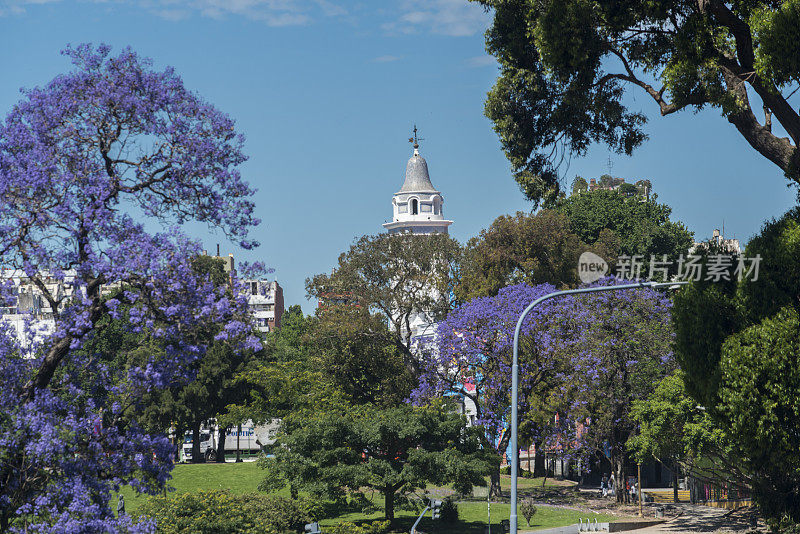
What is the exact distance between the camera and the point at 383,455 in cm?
3806

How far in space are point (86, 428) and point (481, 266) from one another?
46.3m

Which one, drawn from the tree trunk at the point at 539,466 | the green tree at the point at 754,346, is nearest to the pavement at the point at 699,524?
the tree trunk at the point at 539,466

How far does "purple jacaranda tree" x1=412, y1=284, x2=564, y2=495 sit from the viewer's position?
45.4 metres

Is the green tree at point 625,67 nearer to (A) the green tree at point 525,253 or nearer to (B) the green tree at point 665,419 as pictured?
(B) the green tree at point 665,419

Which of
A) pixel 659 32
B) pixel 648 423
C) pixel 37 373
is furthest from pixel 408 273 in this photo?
pixel 37 373

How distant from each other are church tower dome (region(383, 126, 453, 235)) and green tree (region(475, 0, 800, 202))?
288 ft

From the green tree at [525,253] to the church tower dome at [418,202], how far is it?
49.7m

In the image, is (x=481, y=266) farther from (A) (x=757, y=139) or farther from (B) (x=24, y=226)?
(B) (x=24, y=226)

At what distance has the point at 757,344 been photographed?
58.4ft

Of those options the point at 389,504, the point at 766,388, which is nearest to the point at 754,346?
the point at 766,388

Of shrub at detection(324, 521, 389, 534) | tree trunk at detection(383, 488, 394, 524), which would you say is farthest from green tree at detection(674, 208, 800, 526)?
tree trunk at detection(383, 488, 394, 524)

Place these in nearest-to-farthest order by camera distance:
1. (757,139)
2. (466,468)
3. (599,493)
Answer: (757,139)
(466,468)
(599,493)

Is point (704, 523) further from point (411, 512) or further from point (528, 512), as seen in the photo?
point (411, 512)

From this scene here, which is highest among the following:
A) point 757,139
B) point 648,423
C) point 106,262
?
point 757,139
